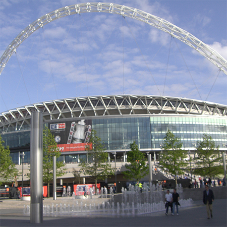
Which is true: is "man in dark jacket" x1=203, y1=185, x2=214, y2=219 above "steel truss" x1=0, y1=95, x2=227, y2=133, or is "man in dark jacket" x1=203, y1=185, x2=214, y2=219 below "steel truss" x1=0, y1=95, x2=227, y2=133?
below

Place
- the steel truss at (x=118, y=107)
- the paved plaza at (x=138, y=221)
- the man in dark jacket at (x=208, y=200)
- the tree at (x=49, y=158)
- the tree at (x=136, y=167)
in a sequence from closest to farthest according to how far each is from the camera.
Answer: the paved plaza at (x=138, y=221) < the man in dark jacket at (x=208, y=200) < the tree at (x=49, y=158) < the tree at (x=136, y=167) < the steel truss at (x=118, y=107)

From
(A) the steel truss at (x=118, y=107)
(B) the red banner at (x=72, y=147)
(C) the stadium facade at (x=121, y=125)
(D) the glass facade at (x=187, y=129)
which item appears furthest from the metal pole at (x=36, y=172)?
(A) the steel truss at (x=118, y=107)

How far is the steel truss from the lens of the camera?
84438 mm

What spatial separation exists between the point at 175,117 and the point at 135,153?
29943 mm

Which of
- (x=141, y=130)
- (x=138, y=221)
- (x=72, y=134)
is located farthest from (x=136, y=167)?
(x=138, y=221)

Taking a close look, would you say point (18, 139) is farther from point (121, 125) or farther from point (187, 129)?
point (187, 129)

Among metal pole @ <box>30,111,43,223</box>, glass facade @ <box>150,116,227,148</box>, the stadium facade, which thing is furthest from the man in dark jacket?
glass facade @ <box>150,116,227,148</box>

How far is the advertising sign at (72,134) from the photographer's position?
76.8 metres

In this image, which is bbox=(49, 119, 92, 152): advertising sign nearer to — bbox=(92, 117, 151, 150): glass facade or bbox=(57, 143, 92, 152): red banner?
bbox=(57, 143, 92, 152): red banner

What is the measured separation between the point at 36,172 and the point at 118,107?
68.1 m

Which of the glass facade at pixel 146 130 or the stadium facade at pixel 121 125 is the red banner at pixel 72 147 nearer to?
the stadium facade at pixel 121 125

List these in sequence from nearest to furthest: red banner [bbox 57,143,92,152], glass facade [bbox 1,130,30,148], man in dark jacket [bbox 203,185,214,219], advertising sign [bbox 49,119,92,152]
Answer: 1. man in dark jacket [bbox 203,185,214,219]
2. red banner [bbox 57,143,92,152]
3. advertising sign [bbox 49,119,92,152]
4. glass facade [bbox 1,130,30,148]

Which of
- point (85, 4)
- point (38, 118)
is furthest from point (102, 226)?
point (85, 4)

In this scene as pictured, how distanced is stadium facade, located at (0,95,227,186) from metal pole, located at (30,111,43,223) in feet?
177
